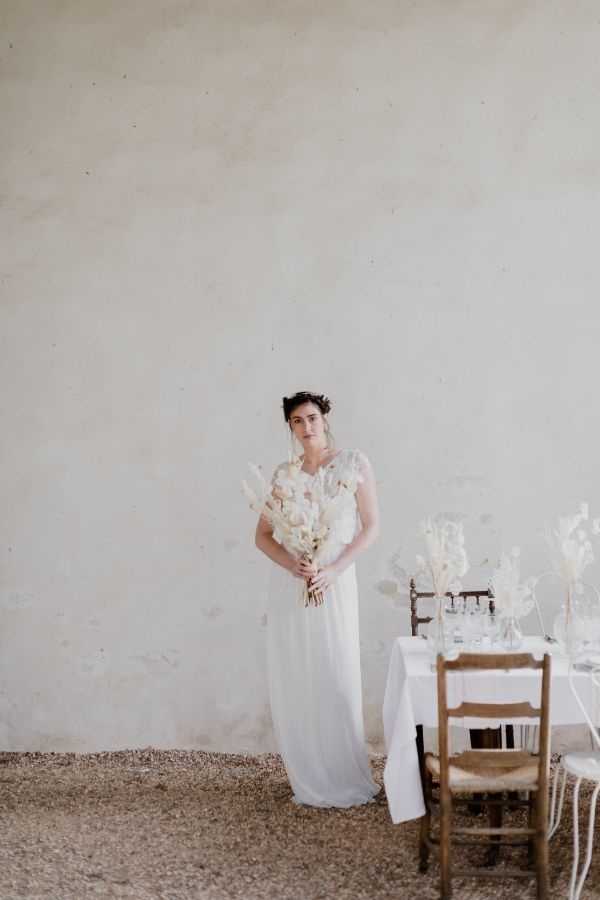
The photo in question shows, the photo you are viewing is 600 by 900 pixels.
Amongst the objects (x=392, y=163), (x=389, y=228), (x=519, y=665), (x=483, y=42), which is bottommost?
(x=519, y=665)

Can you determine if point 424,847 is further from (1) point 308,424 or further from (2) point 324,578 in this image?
(1) point 308,424

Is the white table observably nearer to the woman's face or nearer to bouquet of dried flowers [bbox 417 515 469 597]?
bouquet of dried flowers [bbox 417 515 469 597]

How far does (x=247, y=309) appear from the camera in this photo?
16.8 ft

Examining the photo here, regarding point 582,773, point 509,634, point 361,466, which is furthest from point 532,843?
point 361,466

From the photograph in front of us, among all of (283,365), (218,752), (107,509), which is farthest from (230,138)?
(218,752)

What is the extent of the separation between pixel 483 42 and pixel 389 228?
1.17 meters

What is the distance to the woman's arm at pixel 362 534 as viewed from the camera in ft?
13.2

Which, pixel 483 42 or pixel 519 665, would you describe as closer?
pixel 519 665

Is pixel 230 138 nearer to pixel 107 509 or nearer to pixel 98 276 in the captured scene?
pixel 98 276

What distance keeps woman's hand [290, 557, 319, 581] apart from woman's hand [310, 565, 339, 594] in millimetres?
26

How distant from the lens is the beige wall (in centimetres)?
500

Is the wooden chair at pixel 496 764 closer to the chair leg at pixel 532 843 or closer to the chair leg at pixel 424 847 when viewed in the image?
the chair leg at pixel 532 843

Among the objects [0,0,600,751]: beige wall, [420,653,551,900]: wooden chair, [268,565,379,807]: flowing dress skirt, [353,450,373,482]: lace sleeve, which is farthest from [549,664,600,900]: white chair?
[0,0,600,751]: beige wall

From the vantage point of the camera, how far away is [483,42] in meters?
5.08
